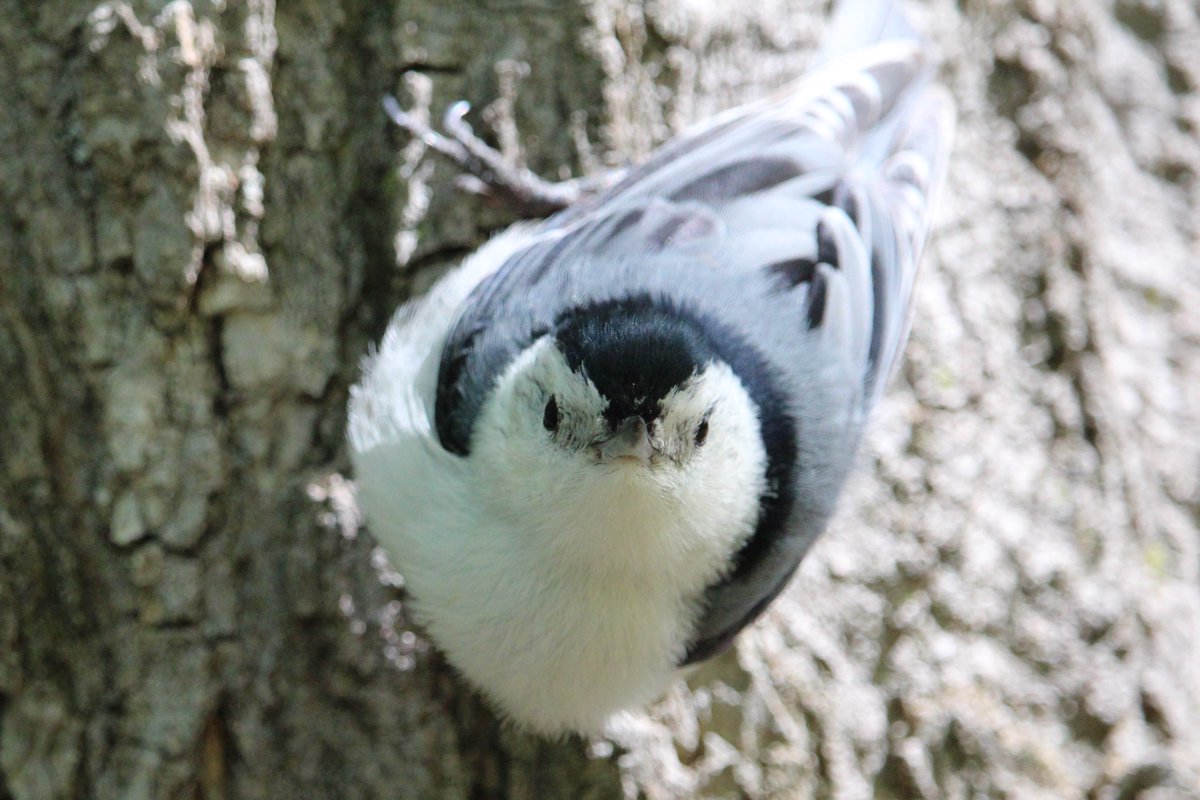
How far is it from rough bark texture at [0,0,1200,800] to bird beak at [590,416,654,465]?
55 centimetres

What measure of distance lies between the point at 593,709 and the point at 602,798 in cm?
18

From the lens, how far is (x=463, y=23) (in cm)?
189

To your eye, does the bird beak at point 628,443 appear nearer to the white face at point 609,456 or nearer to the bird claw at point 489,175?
the white face at point 609,456

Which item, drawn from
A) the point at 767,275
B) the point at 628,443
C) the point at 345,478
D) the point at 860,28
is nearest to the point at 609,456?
the point at 628,443

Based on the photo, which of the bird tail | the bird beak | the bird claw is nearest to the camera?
Answer: the bird beak

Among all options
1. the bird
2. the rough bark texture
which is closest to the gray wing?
the bird

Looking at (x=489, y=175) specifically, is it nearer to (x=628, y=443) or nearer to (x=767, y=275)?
(x=767, y=275)

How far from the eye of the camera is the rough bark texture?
1711 mm

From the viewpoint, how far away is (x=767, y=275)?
1.72 m

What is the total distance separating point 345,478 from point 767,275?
29.0 inches

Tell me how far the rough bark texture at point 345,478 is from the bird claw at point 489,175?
34mm

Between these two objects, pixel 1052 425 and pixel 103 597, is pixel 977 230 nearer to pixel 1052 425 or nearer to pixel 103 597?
pixel 1052 425

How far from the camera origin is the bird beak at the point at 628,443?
1415 mm

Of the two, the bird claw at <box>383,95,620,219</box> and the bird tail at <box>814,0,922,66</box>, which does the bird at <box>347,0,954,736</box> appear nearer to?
the bird claw at <box>383,95,620,219</box>
